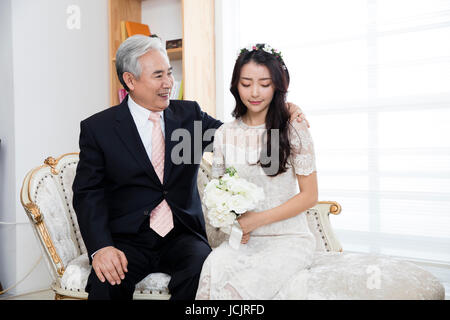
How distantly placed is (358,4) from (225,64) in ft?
4.09

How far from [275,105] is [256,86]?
145 mm

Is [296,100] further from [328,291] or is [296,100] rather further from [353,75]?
[328,291]

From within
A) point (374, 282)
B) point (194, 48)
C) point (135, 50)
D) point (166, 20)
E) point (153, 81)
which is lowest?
point (374, 282)

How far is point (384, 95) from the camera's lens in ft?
10.1

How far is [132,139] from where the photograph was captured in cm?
197

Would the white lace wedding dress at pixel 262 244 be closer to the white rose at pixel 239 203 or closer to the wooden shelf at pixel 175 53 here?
the white rose at pixel 239 203

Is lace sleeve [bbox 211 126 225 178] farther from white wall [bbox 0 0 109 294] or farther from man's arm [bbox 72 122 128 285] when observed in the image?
white wall [bbox 0 0 109 294]

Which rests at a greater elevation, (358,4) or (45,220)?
(358,4)

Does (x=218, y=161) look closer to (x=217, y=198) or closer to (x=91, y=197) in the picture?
(x=217, y=198)

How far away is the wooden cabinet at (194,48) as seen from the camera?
11.0 ft

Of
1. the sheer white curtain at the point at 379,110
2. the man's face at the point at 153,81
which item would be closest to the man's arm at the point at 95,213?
the man's face at the point at 153,81

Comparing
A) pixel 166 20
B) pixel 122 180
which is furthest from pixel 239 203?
pixel 166 20
